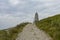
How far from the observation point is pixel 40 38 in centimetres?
2970

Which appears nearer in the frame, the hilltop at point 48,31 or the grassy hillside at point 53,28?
the grassy hillside at point 53,28

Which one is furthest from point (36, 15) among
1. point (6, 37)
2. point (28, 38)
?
point (28, 38)

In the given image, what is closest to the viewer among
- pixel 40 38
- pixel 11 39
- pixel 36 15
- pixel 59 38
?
pixel 59 38

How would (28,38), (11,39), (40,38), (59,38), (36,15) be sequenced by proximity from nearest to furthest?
(59,38), (40,38), (28,38), (11,39), (36,15)

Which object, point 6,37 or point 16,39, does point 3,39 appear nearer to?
point 6,37

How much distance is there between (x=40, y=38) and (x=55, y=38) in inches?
111

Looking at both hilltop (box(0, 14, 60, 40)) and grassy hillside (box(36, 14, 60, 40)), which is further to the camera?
hilltop (box(0, 14, 60, 40))

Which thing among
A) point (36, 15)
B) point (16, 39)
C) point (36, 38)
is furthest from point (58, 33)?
point (36, 15)

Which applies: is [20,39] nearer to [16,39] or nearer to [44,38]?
[16,39]

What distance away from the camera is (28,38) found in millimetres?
31719

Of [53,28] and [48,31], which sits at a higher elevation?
[53,28]

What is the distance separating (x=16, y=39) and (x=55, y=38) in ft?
27.0

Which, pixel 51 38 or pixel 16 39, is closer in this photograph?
pixel 51 38

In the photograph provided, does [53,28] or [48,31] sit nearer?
[48,31]
